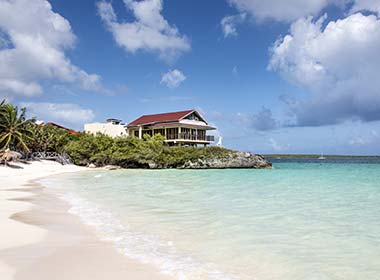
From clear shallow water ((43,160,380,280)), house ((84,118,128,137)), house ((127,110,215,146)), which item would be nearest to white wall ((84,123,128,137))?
house ((84,118,128,137))

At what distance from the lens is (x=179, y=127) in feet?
139

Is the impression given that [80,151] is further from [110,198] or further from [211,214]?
[211,214]

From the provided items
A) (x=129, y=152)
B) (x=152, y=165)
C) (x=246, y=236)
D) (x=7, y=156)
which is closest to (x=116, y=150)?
(x=129, y=152)

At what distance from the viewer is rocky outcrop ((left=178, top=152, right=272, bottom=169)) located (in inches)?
1578

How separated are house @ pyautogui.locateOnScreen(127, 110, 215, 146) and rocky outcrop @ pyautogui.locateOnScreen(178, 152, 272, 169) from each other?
372 centimetres

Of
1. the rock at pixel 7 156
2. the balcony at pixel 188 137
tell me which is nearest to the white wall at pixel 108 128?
the balcony at pixel 188 137

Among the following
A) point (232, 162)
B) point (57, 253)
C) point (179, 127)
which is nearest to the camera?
point (57, 253)

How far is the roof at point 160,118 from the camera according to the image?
43438 millimetres

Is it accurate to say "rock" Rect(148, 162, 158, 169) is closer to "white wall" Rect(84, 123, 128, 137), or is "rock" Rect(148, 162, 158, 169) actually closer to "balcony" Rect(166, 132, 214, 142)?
"balcony" Rect(166, 132, 214, 142)

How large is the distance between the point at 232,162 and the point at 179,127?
26.1 feet

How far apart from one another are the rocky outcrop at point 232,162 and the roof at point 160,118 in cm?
641

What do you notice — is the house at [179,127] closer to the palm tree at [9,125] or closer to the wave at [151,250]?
the palm tree at [9,125]

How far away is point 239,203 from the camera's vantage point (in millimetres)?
10969

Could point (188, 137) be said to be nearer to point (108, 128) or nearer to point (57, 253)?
point (108, 128)
